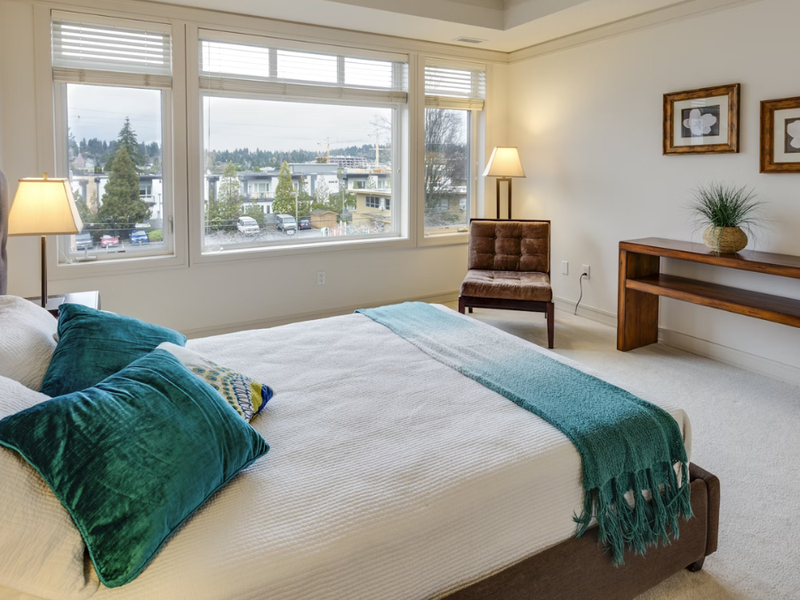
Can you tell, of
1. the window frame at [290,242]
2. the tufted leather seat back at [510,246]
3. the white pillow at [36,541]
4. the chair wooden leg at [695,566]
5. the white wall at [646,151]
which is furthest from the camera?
the tufted leather seat back at [510,246]

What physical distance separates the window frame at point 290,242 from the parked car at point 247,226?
4.4 inches

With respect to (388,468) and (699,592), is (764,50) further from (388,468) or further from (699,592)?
(388,468)

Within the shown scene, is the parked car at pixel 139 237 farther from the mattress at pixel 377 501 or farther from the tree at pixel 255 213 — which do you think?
the mattress at pixel 377 501

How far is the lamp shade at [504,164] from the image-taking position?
5.06 metres

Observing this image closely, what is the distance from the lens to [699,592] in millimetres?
1836

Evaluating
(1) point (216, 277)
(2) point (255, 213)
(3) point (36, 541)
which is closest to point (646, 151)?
(2) point (255, 213)

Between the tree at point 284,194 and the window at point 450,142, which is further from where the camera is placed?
the window at point 450,142

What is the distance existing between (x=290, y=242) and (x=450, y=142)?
1.82m

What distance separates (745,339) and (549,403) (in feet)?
8.72

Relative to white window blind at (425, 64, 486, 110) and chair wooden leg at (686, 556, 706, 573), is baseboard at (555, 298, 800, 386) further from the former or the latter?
white window blind at (425, 64, 486, 110)

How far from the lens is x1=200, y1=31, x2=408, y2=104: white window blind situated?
4320 millimetres

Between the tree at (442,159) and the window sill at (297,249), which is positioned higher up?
the tree at (442,159)

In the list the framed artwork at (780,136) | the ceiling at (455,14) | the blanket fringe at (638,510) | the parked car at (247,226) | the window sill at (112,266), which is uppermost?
the ceiling at (455,14)

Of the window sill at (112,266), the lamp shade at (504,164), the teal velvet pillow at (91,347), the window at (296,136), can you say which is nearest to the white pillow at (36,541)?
the teal velvet pillow at (91,347)
